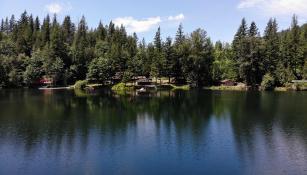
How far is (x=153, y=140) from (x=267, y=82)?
9759cm

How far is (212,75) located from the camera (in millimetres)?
157125

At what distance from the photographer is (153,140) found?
178 feet

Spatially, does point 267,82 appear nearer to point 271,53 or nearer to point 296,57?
point 271,53

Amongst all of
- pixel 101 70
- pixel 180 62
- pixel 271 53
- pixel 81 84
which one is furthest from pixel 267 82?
pixel 81 84

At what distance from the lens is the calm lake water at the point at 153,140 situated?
135ft

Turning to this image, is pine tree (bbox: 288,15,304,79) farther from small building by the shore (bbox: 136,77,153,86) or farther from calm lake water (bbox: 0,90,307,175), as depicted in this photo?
calm lake water (bbox: 0,90,307,175)

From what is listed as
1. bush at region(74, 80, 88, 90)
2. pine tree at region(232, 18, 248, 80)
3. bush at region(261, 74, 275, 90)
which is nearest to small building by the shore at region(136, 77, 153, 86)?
bush at region(74, 80, 88, 90)

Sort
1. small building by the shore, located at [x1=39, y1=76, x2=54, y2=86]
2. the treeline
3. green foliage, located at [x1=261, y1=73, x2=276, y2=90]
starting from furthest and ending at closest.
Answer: small building by the shore, located at [x1=39, y1=76, x2=54, y2=86], the treeline, green foliage, located at [x1=261, y1=73, x2=276, y2=90]

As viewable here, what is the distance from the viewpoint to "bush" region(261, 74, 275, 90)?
14169 cm

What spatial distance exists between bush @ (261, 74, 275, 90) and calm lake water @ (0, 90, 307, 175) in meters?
52.7

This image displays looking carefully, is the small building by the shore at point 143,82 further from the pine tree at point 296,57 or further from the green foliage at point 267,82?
the pine tree at point 296,57

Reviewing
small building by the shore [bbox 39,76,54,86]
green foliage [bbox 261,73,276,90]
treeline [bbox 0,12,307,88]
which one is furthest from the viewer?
small building by the shore [bbox 39,76,54,86]

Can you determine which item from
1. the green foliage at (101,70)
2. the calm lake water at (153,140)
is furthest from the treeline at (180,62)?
the calm lake water at (153,140)

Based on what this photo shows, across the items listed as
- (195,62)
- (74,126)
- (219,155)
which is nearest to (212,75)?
(195,62)
